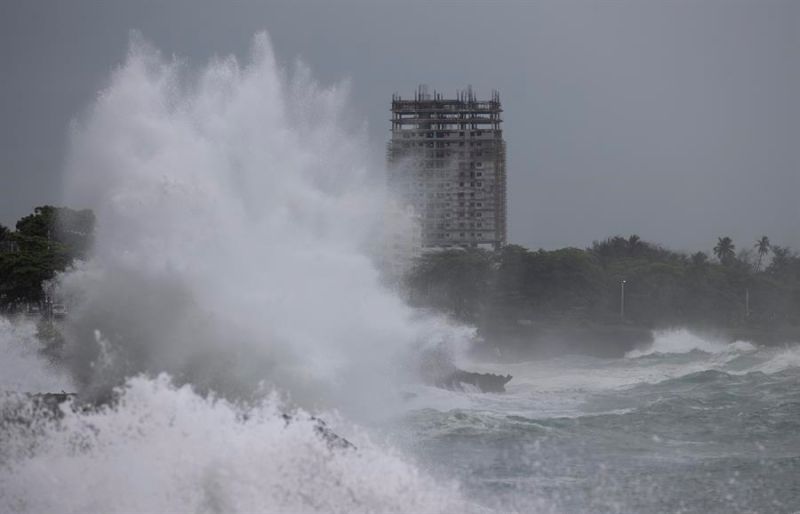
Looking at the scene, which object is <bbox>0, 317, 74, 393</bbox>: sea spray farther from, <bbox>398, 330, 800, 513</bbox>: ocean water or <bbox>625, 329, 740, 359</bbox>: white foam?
<bbox>625, 329, 740, 359</bbox>: white foam

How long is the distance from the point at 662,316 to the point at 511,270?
42.4 ft

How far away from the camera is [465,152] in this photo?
12212 centimetres

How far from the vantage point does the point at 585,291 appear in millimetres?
91250

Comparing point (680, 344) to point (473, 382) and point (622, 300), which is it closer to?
point (622, 300)

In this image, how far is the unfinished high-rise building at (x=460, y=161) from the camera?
121 m

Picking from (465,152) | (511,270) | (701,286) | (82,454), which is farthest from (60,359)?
(465,152)

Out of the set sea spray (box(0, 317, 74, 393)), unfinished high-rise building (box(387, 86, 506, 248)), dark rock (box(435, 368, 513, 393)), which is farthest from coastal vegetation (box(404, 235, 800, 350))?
sea spray (box(0, 317, 74, 393))

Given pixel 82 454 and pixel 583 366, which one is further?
pixel 583 366

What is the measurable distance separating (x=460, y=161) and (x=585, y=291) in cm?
3487

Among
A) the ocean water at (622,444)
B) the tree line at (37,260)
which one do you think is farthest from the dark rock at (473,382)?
the tree line at (37,260)

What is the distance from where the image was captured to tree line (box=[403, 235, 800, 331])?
86.1 metres

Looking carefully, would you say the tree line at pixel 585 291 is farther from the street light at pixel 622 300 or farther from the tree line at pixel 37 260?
the tree line at pixel 37 260

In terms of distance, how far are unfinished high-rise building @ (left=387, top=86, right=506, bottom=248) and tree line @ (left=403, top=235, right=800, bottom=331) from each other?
2170 cm

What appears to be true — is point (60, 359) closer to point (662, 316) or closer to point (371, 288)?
point (371, 288)
